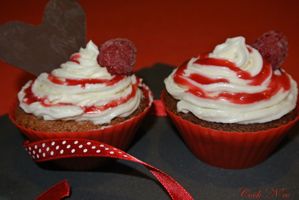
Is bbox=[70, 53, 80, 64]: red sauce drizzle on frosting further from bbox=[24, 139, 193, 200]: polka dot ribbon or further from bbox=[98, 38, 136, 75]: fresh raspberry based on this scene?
bbox=[24, 139, 193, 200]: polka dot ribbon

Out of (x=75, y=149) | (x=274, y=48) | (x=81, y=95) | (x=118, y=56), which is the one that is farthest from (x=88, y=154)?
(x=274, y=48)

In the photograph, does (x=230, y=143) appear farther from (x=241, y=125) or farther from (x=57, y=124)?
(x=57, y=124)

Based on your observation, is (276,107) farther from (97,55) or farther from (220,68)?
(97,55)

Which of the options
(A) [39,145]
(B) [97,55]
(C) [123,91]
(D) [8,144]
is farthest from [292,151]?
(D) [8,144]

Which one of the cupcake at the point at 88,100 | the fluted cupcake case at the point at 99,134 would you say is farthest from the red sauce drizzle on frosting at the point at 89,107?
the fluted cupcake case at the point at 99,134

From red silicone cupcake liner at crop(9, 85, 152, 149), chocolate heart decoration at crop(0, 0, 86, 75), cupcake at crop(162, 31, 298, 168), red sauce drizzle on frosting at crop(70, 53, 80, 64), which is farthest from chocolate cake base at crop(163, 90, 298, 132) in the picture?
chocolate heart decoration at crop(0, 0, 86, 75)

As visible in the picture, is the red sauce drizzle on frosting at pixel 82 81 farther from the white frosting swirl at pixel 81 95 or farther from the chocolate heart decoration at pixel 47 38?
the chocolate heart decoration at pixel 47 38
